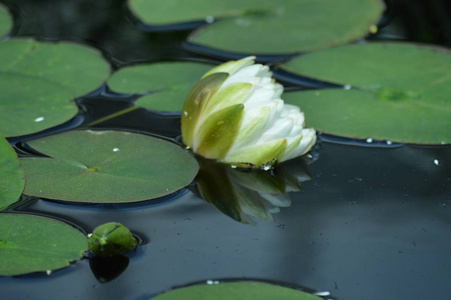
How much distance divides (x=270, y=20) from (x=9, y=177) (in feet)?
4.44

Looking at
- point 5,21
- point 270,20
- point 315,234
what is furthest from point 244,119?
point 5,21

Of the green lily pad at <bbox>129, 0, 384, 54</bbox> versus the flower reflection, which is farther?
the green lily pad at <bbox>129, 0, 384, 54</bbox>

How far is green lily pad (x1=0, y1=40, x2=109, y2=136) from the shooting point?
1.68m

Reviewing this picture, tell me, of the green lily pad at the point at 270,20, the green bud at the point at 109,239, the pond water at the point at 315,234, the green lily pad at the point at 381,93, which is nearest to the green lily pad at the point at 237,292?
the pond water at the point at 315,234

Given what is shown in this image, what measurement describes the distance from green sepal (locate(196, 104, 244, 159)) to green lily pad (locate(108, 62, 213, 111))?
28cm

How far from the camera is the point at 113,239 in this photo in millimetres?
1194

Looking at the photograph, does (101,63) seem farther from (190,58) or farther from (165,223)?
(165,223)

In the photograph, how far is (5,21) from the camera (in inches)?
92.2

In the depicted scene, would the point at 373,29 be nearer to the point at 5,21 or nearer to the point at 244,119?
the point at 244,119

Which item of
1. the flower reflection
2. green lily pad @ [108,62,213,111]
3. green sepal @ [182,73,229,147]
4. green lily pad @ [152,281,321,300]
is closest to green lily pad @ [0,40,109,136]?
green lily pad @ [108,62,213,111]

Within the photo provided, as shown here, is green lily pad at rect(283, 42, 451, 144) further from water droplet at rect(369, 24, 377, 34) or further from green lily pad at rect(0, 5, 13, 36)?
green lily pad at rect(0, 5, 13, 36)

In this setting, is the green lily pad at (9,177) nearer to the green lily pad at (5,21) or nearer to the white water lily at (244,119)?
the white water lily at (244,119)

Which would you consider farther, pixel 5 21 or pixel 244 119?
pixel 5 21

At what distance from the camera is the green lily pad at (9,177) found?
1.33 m
